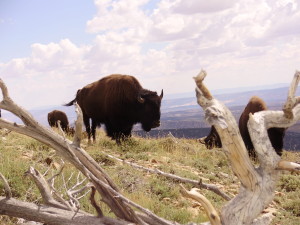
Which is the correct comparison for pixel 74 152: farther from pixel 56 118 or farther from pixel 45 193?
pixel 56 118

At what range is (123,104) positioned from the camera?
1109cm

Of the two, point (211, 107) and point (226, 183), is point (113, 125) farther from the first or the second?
point (211, 107)

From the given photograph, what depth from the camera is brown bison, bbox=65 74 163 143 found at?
36.2 feet

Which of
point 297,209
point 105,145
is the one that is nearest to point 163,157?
point 105,145

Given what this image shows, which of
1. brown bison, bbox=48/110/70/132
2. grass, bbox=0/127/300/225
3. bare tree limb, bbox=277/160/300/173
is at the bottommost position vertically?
grass, bbox=0/127/300/225

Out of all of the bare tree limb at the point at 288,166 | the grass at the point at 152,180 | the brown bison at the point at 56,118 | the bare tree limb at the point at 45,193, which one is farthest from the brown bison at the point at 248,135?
the brown bison at the point at 56,118

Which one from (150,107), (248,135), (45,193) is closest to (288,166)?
(45,193)

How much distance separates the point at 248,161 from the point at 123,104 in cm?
911

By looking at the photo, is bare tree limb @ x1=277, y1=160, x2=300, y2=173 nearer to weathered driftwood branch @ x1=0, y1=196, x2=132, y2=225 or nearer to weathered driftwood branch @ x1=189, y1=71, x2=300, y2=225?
weathered driftwood branch @ x1=189, y1=71, x2=300, y2=225

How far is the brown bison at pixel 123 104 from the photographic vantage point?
11023 millimetres

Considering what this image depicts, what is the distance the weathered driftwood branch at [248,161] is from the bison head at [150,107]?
889 centimetres

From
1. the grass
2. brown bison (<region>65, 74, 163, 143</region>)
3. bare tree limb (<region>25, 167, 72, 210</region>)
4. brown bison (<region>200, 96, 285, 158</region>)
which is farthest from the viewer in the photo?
brown bison (<region>65, 74, 163, 143</region>)

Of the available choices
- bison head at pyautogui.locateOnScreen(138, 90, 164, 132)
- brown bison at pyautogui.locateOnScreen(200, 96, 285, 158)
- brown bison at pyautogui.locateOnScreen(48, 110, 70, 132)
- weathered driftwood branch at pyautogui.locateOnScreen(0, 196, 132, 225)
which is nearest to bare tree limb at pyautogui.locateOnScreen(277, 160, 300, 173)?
weathered driftwood branch at pyautogui.locateOnScreen(0, 196, 132, 225)

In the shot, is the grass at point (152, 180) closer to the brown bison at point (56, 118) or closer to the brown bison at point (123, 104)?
the brown bison at point (123, 104)
